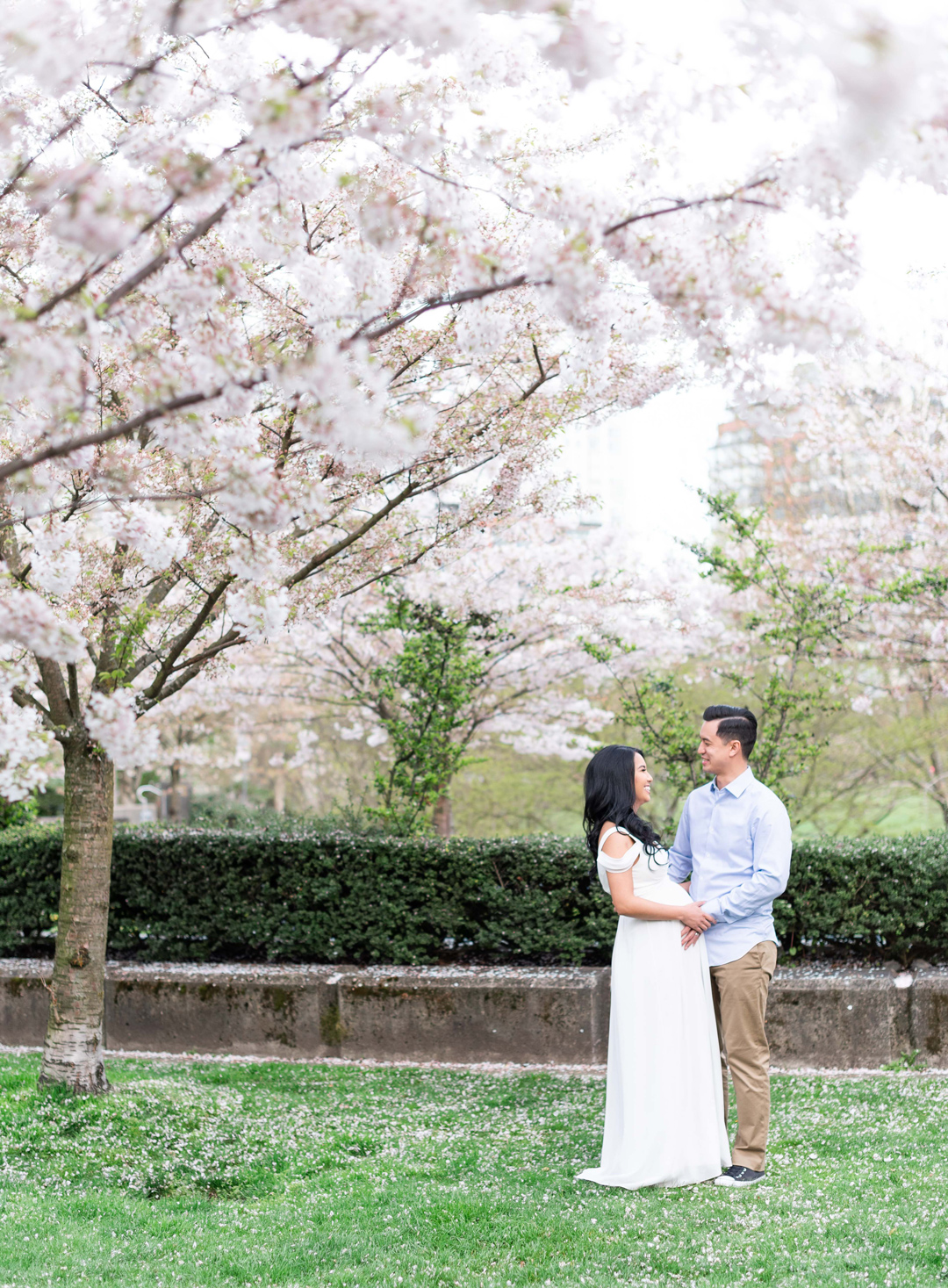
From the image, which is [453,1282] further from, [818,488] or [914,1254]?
[818,488]

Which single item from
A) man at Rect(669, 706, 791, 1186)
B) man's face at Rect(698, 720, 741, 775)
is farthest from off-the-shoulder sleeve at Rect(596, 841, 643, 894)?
man's face at Rect(698, 720, 741, 775)

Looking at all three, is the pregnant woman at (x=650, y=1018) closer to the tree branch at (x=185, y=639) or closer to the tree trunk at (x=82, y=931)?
the tree branch at (x=185, y=639)

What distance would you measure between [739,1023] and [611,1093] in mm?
564

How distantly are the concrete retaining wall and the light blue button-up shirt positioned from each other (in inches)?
78.4

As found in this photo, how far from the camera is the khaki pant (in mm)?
4203

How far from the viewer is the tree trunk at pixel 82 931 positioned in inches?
209

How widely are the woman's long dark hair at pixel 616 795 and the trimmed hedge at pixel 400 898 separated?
2.57 meters

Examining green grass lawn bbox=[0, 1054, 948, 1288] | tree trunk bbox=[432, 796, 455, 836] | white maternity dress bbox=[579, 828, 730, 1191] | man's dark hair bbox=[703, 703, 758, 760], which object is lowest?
green grass lawn bbox=[0, 1054, 948, 1288]

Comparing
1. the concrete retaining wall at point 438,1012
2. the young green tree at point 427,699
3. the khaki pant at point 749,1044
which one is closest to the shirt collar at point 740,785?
the khaki pant at point 749,1044

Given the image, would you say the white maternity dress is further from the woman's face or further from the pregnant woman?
the woman's face

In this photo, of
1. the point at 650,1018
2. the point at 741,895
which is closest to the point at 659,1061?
the point at 650,1018

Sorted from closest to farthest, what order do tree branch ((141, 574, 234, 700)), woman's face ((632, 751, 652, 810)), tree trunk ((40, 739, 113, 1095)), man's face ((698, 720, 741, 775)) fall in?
woman's face ((632, 751, 652, 810)) < man's face ((698, 720, 741, 775)) < tree branch ((141, 574, 234, 700)) < tree trunk ((40, 739, 113, 1095))

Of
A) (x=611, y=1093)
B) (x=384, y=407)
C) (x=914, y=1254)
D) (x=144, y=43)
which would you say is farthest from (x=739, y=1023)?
(x=144, y=43)

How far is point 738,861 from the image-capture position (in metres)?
4.38
